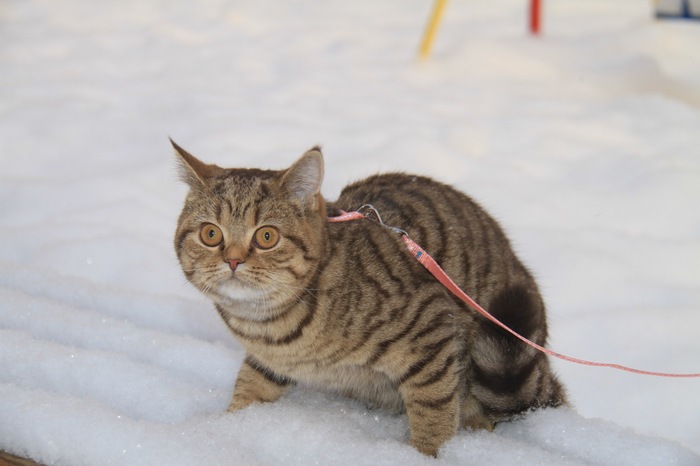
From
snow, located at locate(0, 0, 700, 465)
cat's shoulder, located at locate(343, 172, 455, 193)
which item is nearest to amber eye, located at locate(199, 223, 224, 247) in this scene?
snow, located at locate(0, 0, 700, 465)

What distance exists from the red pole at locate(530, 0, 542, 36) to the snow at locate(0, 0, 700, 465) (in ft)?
0.36

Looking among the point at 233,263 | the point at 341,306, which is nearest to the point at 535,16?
the point at 341,306

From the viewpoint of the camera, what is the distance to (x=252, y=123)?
12.3ft

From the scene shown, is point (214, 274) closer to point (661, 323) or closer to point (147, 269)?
point (147, 269)

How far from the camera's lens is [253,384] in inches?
73.8

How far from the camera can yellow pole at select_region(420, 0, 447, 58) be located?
14.1 feet

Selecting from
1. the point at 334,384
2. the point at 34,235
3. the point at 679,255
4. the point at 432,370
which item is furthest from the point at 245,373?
the point at 679,255

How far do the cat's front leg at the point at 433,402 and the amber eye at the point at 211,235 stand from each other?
50 centimetres

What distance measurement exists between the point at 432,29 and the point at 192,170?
296cm

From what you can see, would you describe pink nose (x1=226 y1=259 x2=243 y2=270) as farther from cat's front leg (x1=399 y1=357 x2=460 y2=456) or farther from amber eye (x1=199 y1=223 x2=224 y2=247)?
cat's front leg (x1=399 y1=357 x2=460 y2=456)

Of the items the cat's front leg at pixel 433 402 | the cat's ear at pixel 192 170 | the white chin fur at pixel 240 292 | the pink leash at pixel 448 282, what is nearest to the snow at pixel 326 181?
the cat's front leg at pixel 433 402

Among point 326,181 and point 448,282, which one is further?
point 326,181

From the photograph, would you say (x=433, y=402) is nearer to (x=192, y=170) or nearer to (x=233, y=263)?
(x=233, y=263)

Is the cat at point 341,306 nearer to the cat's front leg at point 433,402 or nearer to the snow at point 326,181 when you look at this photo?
the cat's front leg at point 433,402
